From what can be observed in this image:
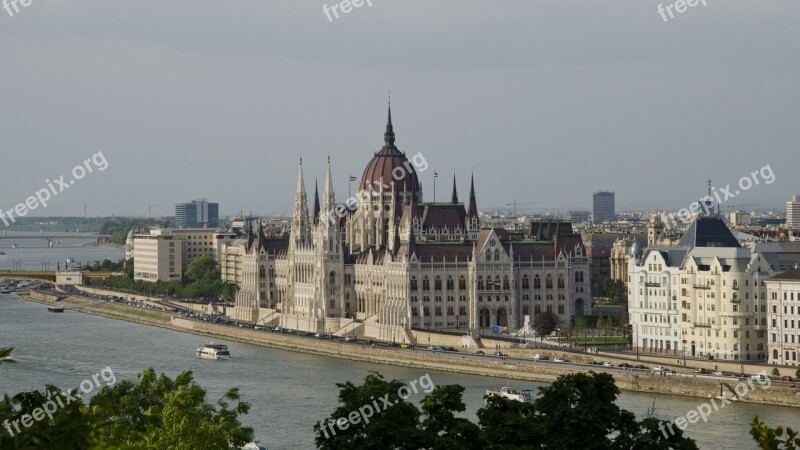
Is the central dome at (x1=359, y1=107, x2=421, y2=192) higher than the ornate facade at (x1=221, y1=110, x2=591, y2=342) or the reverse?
higher

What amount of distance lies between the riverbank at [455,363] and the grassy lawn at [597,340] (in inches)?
286

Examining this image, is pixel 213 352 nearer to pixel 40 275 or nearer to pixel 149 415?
pixel 149 415

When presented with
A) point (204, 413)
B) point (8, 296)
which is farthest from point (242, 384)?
point (8, 296)

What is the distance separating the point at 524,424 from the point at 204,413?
8336mm

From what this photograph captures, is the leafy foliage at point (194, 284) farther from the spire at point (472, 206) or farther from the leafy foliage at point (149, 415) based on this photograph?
the leafy foliage at point (149, 415)

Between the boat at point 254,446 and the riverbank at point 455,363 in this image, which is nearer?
the boat at point 254,446

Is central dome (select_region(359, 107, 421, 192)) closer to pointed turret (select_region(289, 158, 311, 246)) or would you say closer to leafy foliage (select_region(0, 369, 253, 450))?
pointed turret (select_region(289, 158, 311, 246))

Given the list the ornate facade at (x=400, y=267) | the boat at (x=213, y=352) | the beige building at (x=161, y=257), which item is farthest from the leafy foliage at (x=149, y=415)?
the beige building at (x=161, y=257)

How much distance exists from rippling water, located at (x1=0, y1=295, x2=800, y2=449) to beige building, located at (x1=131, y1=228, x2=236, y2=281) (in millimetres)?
38519

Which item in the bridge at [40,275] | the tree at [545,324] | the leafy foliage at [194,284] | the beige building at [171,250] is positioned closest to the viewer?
the tree at [545,324]

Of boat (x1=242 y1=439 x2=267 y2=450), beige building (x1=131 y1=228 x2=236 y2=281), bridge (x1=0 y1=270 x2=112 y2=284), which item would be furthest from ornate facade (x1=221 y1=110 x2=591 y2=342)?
boat (x1=242 y1=439 x2=267 y2=450)

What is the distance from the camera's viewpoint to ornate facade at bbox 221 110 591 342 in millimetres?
92812

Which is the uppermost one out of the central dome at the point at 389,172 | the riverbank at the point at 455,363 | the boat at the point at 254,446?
the central dome at the point at 389,172

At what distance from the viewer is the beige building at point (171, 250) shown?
149 metres
